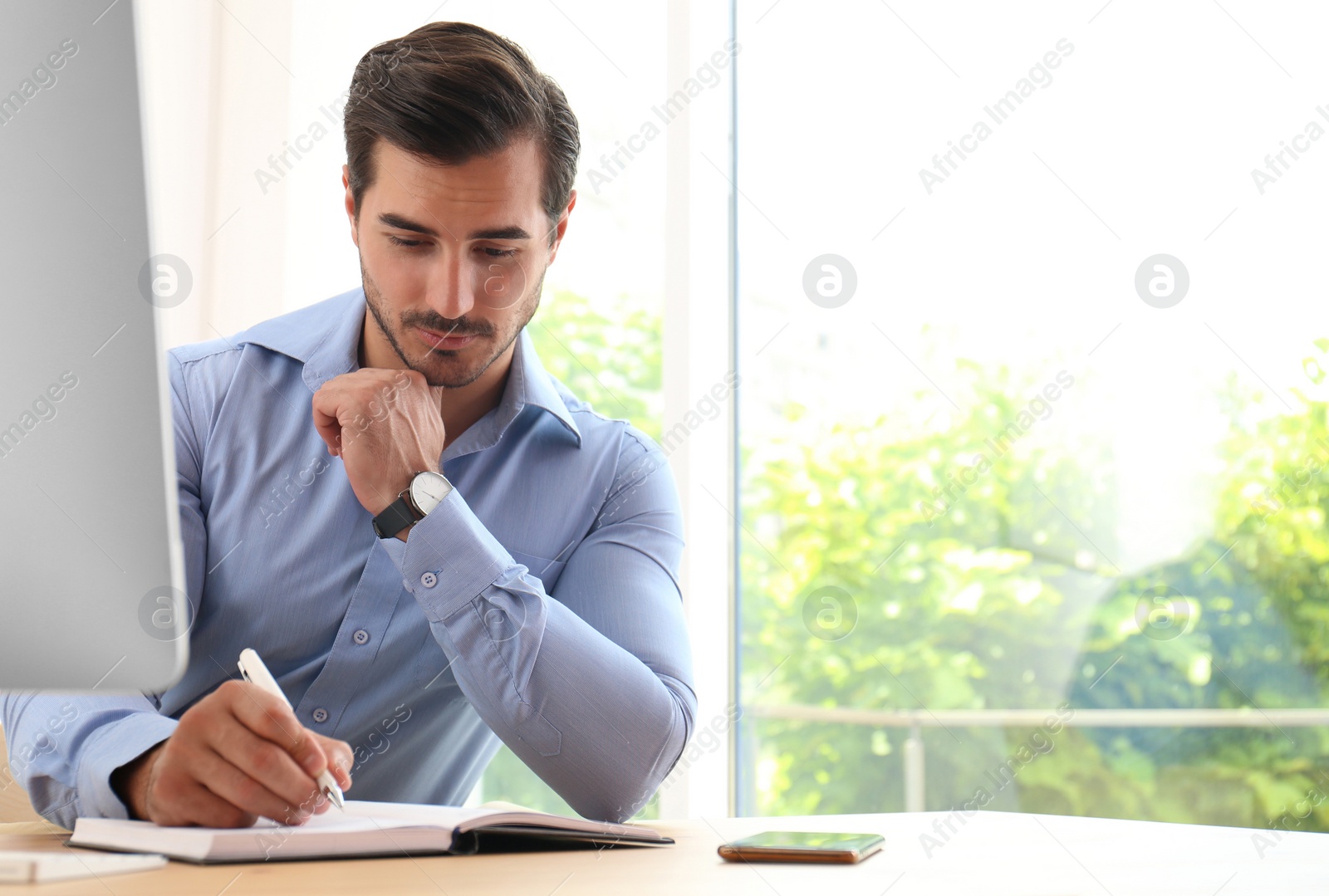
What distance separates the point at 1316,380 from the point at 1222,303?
224 millimetres

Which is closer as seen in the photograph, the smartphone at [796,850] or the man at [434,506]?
the smartphone at [796,850]

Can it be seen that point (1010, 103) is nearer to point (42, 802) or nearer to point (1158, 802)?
point (1158, 802)

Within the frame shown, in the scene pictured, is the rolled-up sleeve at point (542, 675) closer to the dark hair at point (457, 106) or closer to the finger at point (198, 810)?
the finger at point (198, 810)

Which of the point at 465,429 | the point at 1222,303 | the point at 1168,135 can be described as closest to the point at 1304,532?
the point at 1222,303

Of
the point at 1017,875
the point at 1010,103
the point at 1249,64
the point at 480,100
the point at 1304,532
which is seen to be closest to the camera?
the point at 1017,875

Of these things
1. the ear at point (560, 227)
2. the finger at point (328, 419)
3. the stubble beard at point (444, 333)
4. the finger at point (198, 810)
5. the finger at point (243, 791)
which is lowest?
the finger at point (198, 810)

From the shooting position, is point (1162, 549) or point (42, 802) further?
point (1162, 549)

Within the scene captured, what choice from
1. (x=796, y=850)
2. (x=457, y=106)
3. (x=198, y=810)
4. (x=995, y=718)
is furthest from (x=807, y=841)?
(x=995, y=718)

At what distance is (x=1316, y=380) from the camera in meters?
2.01

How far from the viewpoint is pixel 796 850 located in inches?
28.6

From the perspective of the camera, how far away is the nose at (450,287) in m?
1.30

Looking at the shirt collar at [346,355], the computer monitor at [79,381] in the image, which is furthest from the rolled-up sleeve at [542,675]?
the computer monitor at [79,381]

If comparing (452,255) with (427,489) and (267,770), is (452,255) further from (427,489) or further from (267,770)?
(267,770)

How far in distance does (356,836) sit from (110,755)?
0.29 m
